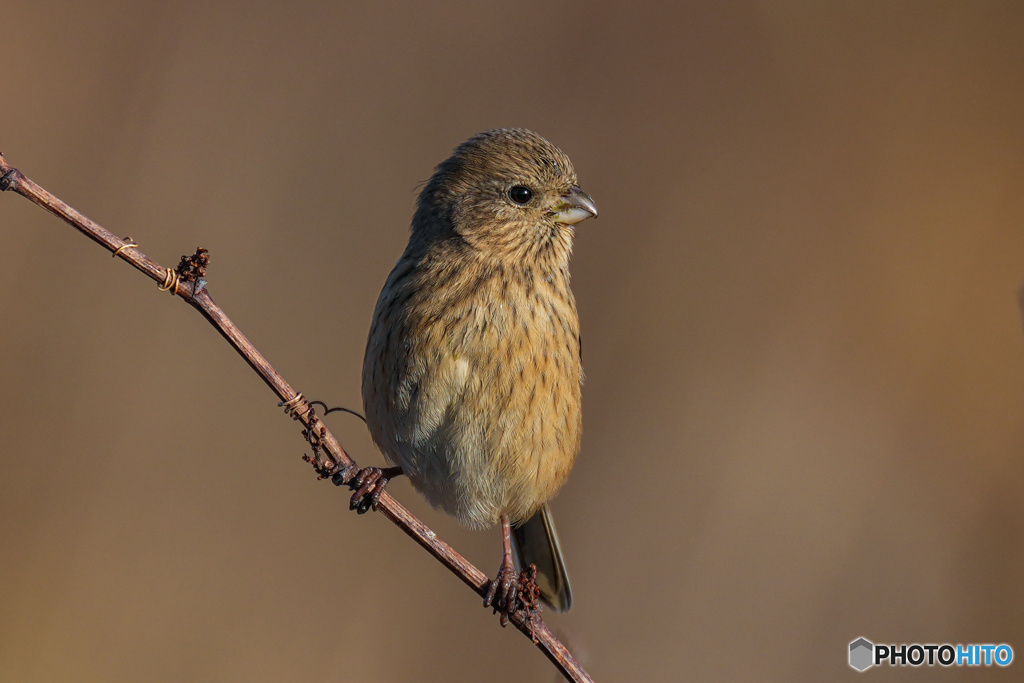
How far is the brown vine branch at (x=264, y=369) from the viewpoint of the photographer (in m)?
1.83

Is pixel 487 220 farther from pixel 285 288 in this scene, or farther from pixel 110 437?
pixel 110 437

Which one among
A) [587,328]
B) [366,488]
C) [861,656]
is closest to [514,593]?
[366,488]

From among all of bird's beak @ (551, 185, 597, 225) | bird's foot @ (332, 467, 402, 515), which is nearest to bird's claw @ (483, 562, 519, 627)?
bird's foot @ (332, 467, 402, 515)

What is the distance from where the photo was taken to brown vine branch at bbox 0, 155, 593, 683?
6.00ft

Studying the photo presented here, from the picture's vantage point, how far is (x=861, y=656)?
3.67m

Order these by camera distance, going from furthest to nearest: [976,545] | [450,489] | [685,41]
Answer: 1. [685,41]
2. [976,545]
3. [450,489]

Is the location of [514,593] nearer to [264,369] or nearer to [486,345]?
[486,345]

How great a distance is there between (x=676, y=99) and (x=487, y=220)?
2.25 meters

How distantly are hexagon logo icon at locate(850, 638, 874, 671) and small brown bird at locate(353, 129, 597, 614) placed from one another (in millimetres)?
1722

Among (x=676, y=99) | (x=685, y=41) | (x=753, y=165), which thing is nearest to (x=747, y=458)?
(x=753, y=165)

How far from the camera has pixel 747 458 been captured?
4285 mm

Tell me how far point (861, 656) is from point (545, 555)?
158 cm

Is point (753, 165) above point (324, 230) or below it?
above

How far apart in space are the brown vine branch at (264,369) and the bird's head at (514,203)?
3.58ft
